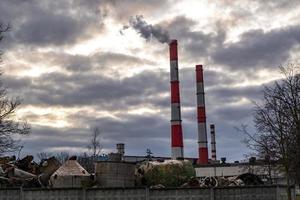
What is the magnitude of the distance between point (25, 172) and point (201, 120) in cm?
3902

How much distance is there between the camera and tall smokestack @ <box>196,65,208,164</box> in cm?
6097

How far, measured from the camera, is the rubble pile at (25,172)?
2282 cm

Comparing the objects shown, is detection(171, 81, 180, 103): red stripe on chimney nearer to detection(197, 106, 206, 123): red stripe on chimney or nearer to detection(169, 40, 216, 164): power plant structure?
detection(169, 40, 216, 164): power plant structure

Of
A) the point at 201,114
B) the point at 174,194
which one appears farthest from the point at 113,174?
the point at 201,114

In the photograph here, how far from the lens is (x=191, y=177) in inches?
969

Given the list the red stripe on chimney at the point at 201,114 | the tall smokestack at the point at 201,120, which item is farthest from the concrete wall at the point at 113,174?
the red stripe on chimney at the point at 201,114

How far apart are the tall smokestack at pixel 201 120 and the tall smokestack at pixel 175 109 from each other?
24.6ft

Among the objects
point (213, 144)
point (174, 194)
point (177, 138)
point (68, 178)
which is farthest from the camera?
point (213, 144)

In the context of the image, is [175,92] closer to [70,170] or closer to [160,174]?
[160,174]

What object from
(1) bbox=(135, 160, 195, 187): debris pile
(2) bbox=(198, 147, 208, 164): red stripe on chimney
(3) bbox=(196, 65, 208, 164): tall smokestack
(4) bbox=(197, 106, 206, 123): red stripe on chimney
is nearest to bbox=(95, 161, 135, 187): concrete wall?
(1) bbox=(135, 160, 195, 187): debris pile

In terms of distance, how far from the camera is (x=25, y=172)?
24.2 meters

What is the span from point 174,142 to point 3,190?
36094 mm

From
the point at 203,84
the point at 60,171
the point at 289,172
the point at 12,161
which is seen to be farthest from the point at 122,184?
the point at 203,84

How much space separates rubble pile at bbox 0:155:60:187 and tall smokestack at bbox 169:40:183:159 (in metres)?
27.4
